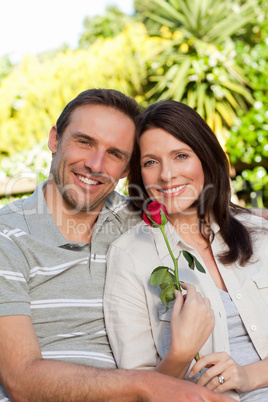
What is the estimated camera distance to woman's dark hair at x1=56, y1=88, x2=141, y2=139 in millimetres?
2373

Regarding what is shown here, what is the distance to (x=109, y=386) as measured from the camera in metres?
1.60

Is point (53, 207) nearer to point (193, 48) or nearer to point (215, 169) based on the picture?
point (215, 169)

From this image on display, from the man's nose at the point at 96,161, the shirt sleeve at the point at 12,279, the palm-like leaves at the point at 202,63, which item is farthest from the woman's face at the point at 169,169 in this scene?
the palm-like leaves at the point at 202,63

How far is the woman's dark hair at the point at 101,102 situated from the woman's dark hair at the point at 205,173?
0.31ft

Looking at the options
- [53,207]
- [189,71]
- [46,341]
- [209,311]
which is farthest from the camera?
[189,71]

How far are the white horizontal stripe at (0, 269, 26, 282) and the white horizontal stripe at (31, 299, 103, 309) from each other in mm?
156

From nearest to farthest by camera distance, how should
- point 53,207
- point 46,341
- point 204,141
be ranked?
point 46,341, point 53,207, point 204,141

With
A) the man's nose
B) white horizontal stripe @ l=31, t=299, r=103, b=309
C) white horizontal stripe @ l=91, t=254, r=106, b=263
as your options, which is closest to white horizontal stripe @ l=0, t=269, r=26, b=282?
white horizontal stripe @ l=31, t=299, r=103, b=309

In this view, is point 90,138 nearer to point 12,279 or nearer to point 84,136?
point 84,136

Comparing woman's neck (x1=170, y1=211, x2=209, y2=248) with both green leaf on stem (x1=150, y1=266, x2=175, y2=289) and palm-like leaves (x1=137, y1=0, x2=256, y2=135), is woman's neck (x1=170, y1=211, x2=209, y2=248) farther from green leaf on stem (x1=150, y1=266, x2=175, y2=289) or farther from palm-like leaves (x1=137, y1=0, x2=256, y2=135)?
palm-like leaves (x1=137, y1=0, x2=256, y2=135)

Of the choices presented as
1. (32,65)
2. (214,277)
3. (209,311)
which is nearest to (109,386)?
(209,311)

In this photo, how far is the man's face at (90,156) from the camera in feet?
7.44

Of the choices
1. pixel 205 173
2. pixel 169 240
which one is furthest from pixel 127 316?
pixel 205 173

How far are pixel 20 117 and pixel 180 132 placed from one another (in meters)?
6.47
